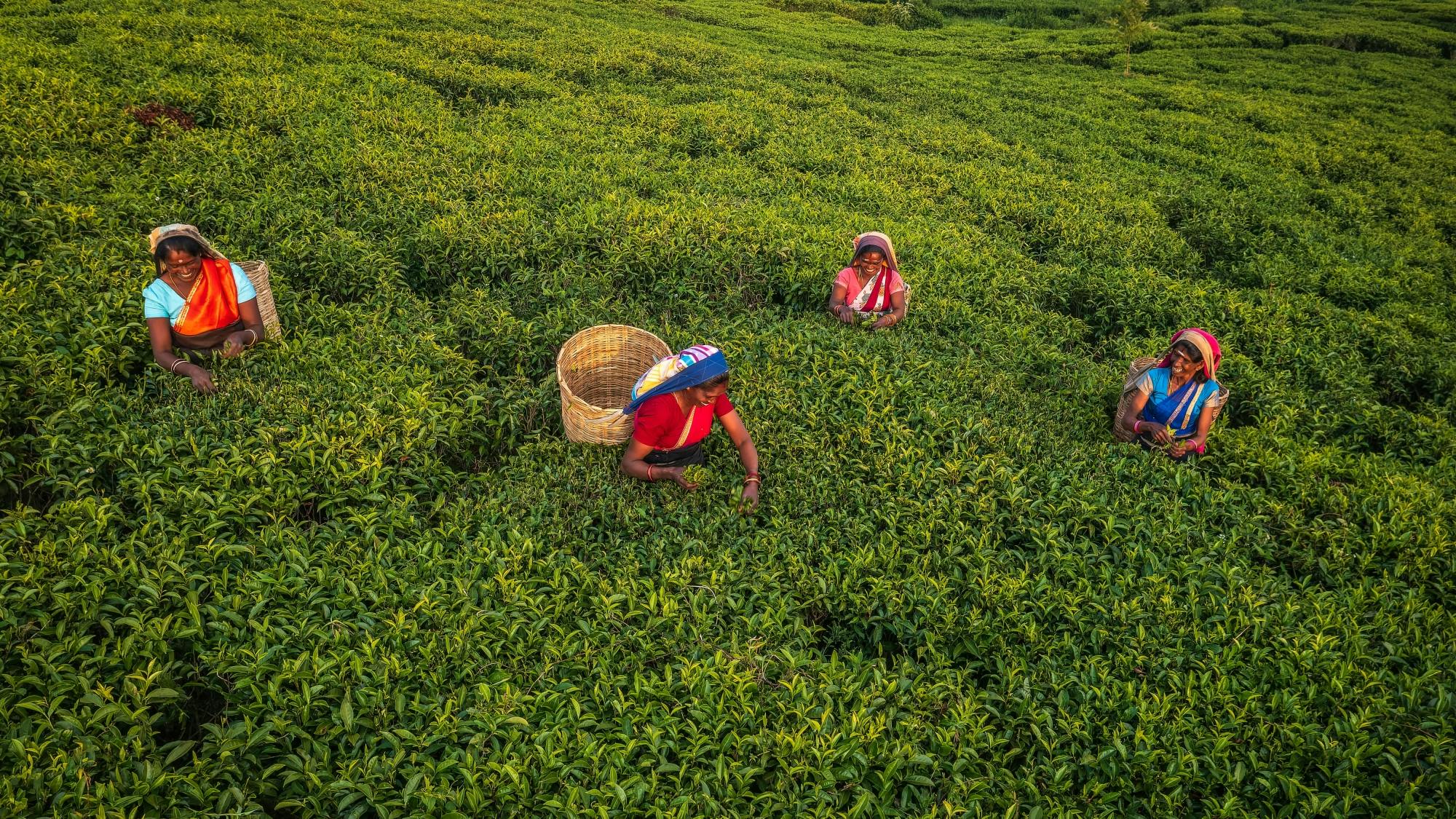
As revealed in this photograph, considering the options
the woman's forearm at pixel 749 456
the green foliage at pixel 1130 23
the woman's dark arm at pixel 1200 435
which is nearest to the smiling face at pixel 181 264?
the woman's forearm at pixel 749 456

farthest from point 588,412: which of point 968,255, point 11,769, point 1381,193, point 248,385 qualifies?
point 1381,193

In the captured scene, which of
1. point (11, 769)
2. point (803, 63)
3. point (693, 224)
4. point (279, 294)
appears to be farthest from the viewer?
point (803, 63)

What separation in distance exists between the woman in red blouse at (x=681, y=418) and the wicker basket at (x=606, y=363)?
1.06 ft

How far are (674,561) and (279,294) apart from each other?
12.8 feet

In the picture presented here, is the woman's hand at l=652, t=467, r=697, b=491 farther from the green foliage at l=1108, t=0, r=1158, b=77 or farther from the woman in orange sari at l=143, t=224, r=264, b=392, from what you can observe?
the green foliage at l=1108, t=0, r=1158, b=77

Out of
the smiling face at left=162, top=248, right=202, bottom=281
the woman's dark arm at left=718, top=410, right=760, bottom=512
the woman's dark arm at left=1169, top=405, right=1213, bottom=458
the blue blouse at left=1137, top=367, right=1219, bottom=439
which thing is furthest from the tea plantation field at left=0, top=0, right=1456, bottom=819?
the smiling face at left=162, top=248, right=202, bottom=281

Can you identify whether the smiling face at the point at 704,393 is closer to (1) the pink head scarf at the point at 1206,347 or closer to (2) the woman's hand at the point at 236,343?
(2) the woman's hand at the point at 236,343

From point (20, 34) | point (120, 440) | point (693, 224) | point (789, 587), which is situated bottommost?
point (789, 587)

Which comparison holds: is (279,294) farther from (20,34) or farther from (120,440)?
(20,34)

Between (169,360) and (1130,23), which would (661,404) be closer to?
(169,360)

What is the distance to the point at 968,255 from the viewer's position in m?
8.31

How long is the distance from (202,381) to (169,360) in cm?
29

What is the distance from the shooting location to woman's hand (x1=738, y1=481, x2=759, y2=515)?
15.3 ft

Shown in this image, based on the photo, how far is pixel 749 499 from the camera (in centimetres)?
471
